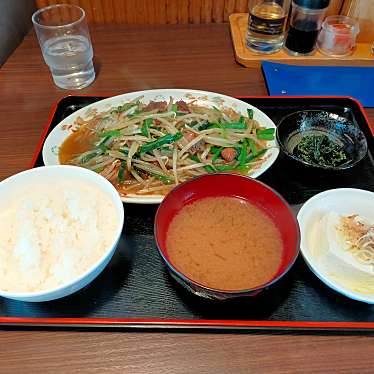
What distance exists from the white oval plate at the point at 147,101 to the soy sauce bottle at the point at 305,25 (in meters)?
0.68

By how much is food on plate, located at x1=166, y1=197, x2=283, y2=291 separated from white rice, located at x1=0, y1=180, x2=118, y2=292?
208mm

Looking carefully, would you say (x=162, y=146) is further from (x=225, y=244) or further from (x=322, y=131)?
(x=322, y=131)

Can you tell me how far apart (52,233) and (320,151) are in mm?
1017

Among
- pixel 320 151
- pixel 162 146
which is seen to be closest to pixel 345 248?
pixel 320 151

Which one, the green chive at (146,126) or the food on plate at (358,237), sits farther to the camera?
the green chive at (146,126)

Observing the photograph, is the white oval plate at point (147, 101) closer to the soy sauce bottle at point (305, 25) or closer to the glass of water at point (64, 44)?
the glass of water at point (64, 44)

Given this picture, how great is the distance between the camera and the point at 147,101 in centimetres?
170

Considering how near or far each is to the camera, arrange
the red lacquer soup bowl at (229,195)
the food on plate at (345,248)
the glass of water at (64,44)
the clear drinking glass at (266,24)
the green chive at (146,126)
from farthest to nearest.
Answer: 1. the clear drinking glass at (266,24)
2. the glass of water at (64,44)
3. the green chive at (146,126)
4. the food on plate at (345,248)
5. the red lacquer soup bowl at (229,195)

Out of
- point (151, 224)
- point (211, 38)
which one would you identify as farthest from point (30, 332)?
point (211, 38)

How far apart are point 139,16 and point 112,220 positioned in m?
1.73

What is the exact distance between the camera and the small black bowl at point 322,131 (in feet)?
4.66

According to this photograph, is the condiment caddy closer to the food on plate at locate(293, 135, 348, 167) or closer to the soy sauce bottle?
the soy sauce bottle

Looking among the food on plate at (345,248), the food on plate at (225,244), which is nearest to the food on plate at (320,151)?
the food on plate at (345,248)

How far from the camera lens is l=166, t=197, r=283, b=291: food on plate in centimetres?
98
